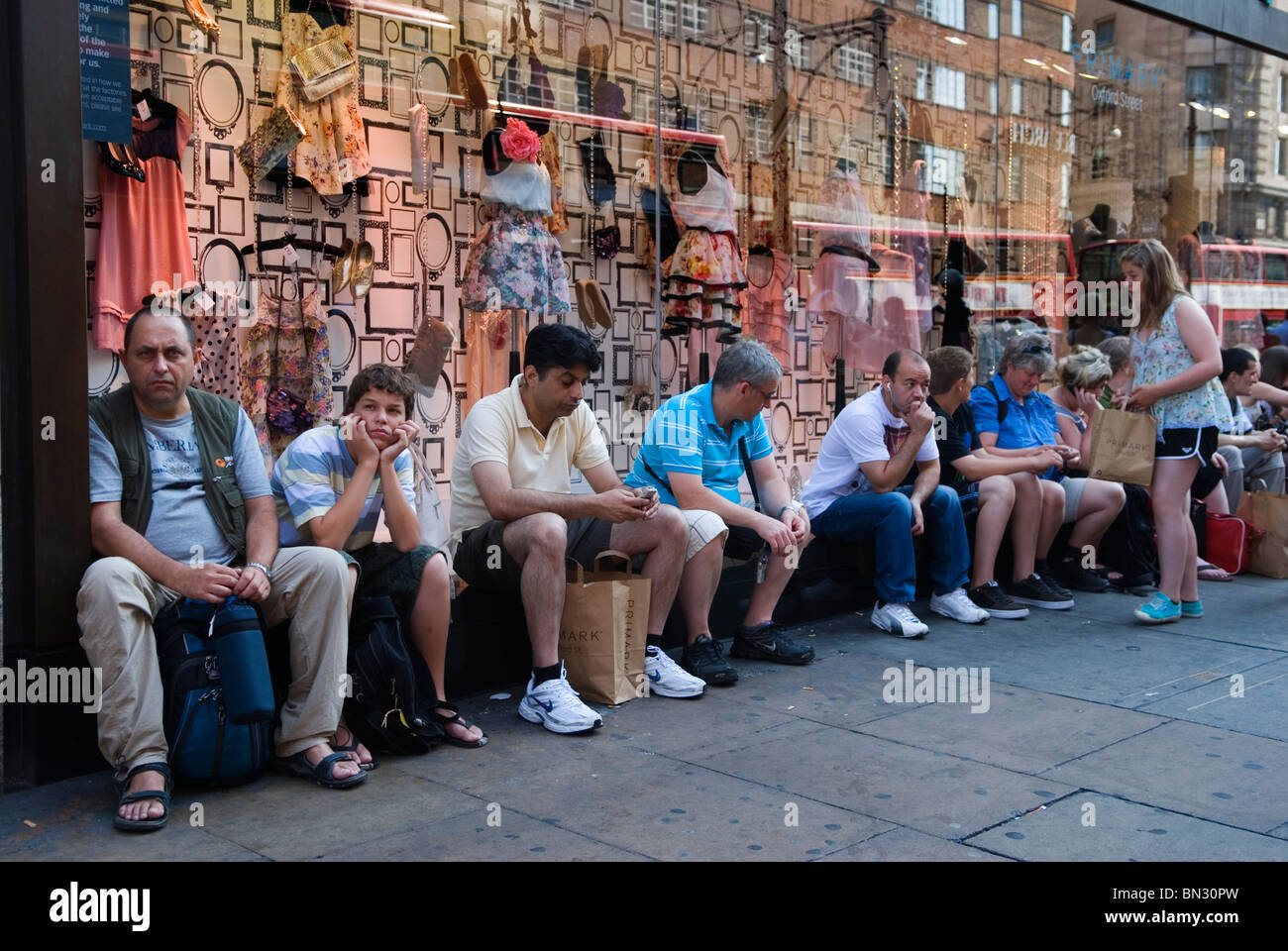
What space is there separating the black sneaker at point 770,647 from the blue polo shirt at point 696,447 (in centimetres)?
57

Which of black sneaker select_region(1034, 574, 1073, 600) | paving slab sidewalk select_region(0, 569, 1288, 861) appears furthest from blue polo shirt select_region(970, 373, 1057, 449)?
paving slab sidewalk select_region(0, 569, 1288, 861)

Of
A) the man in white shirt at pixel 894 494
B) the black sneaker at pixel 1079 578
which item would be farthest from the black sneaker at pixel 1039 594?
the man in white shirt at pixel 894 494

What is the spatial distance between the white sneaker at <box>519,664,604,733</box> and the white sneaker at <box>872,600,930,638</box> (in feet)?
6.31

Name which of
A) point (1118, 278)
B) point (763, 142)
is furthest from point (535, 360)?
point (1118, 278)

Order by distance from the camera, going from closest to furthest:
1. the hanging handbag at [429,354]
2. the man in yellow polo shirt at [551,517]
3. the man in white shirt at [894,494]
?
the man in yellow polo shirt at [551,517]
the man in white shirt at [894,494]
the hanging handbag at [429,354]

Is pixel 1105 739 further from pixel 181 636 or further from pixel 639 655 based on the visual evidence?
pixel 181 636

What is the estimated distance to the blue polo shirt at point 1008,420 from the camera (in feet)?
21.6

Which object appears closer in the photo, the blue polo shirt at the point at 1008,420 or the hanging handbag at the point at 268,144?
the hanging handbag at the point at 268,144

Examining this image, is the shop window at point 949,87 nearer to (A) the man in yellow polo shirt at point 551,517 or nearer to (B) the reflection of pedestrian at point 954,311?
(B) the reflection of pedestrian at point 954,311

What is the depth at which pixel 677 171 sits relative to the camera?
24.2 ft

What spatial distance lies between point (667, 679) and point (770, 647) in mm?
698

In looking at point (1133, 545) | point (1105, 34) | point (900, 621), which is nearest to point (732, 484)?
point (900, 621)

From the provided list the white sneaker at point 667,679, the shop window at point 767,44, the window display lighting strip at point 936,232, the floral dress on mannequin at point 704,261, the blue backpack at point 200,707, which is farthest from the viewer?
the window display lighting strip at point 936,232

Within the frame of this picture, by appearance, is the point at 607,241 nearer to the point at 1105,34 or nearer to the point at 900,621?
the point at 900,621
